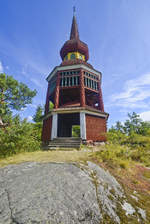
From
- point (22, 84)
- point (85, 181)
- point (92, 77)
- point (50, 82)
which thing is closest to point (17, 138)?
point (85, 181)

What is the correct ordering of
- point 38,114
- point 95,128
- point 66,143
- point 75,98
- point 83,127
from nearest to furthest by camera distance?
1. point 66,143
2. point 83,127
3. point 95,128
4. point 75,98
5. point 38,114

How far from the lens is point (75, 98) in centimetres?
1616

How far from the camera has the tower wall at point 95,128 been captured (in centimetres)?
1029

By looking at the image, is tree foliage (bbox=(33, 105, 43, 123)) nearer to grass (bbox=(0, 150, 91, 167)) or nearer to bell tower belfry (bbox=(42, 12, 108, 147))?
bell tower belfry (bbox=(42, 12, 108, 147))

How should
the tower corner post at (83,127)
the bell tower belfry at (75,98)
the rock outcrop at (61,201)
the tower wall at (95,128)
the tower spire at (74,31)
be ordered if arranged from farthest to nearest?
the tower spire at (74,31), the bell tower belfry at (75,98), the tower wall at (95,128), the tower corner post at (83,127), the rock outcrop at (61,201)

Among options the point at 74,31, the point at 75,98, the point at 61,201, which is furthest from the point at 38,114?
the point at 61,201

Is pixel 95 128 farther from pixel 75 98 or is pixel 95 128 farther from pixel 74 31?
pixel 74 31

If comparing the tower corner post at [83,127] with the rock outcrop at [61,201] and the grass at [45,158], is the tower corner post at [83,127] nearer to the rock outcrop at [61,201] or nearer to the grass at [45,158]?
the grass at [45,158]

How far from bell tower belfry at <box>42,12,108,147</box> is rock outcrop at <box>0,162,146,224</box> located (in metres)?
7.46

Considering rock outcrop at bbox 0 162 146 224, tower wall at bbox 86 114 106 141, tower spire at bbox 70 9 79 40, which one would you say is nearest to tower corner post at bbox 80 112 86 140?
tower wall at bbox 86 114 106 141

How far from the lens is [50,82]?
1488 cm

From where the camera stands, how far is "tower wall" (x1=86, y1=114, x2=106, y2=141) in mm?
10286

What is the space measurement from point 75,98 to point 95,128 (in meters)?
7.02

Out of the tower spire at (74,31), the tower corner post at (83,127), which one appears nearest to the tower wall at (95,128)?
the tower corner post at (83,127)
